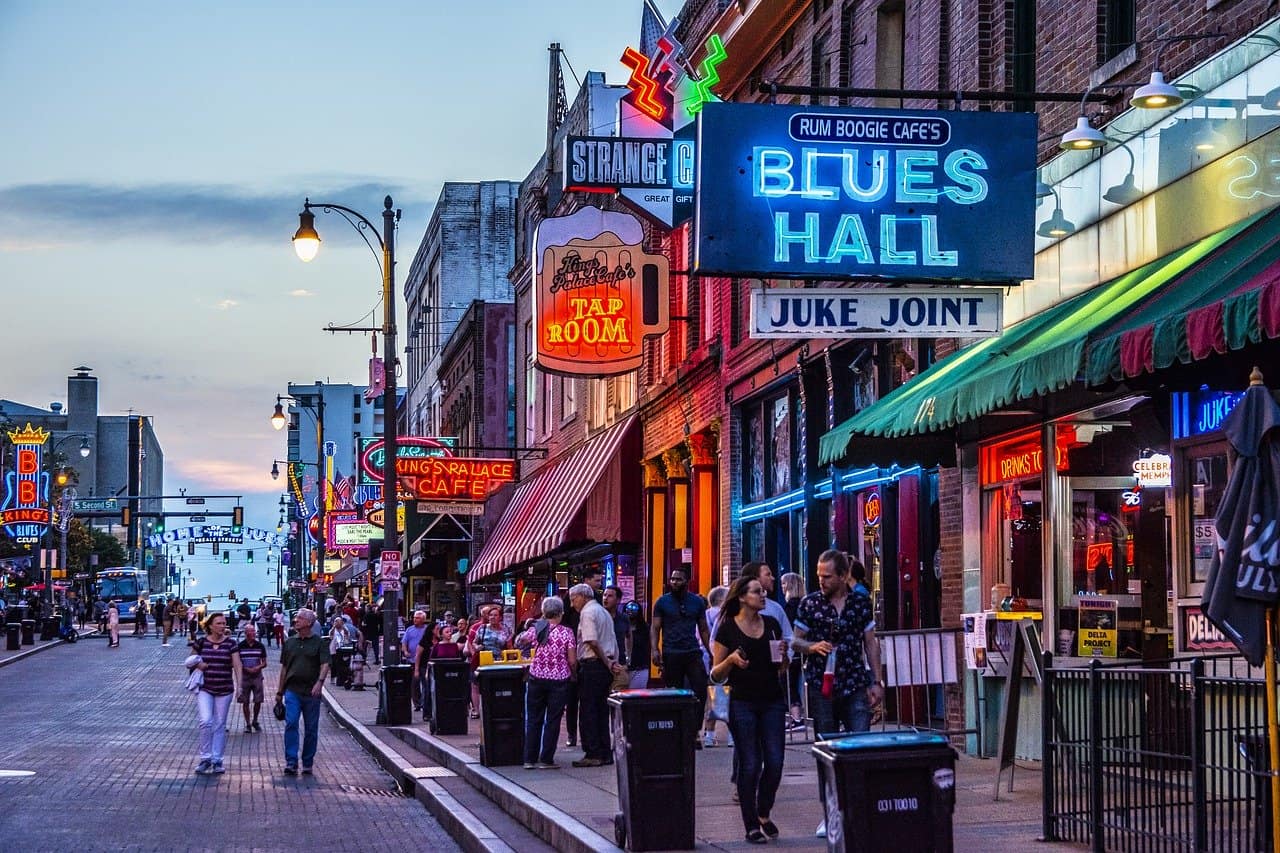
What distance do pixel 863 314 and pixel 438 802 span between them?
5.64 m

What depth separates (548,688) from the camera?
18.7 m

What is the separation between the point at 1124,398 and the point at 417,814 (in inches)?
279

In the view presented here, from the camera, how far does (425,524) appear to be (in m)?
60.1

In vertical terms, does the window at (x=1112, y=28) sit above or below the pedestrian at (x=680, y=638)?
above

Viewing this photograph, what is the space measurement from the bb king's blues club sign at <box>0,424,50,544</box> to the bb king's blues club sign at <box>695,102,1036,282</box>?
2864 inches

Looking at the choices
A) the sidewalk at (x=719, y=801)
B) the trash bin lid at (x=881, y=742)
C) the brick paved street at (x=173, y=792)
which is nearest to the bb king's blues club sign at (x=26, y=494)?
the brick paved street at (x=173, y=792)

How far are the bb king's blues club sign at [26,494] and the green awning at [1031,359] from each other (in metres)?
71.3

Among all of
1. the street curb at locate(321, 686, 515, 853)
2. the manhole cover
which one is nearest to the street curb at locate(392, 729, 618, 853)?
the street curb at locate(321, 686, 515, 853)

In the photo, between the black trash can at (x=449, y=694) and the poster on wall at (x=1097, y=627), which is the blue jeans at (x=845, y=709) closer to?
the poster on wall at (x=1097, y=627)

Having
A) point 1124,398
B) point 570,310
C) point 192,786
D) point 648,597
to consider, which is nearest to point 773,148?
point 1124,398

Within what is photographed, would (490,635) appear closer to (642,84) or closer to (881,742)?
(642,84)

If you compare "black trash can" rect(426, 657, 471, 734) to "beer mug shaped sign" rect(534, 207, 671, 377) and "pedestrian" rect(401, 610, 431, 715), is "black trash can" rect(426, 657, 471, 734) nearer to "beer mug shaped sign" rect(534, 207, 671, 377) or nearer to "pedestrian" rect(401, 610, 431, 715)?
"beer mug shaped sign" rect(534, 207, 671, 377)

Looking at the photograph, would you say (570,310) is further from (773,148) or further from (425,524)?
(425,524)

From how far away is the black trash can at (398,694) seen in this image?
27.2 metres
